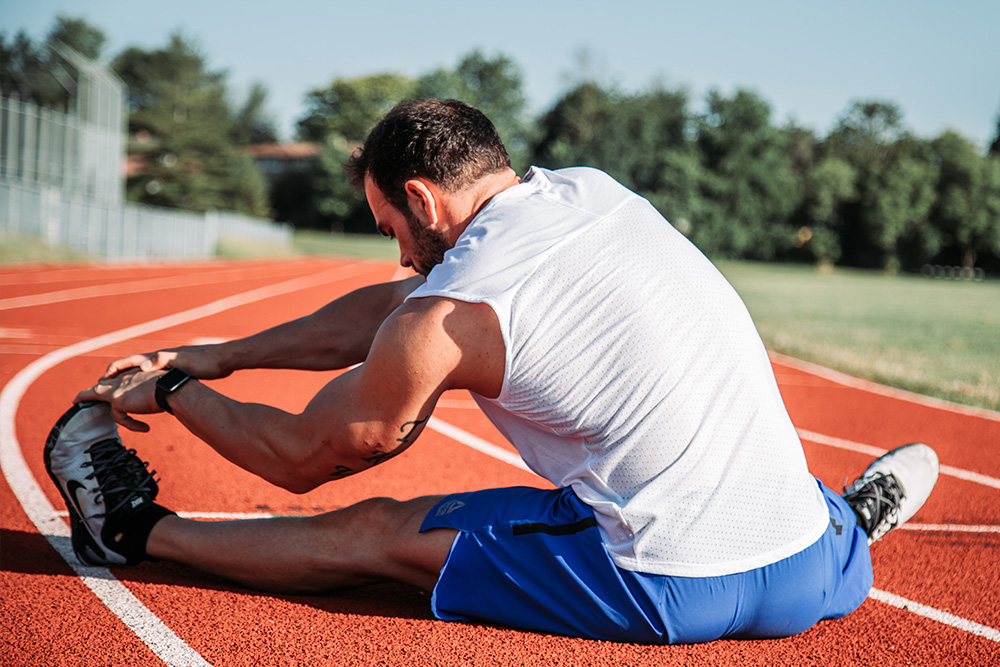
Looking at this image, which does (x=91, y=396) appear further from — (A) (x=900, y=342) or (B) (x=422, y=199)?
(A) (x=900, y=342)

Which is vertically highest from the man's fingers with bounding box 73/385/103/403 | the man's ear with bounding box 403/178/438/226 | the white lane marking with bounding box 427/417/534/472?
the man's ear with bounding box 403/178/438/226

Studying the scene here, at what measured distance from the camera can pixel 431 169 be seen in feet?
7.18

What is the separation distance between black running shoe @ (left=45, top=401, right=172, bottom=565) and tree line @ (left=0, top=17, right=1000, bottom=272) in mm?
60213

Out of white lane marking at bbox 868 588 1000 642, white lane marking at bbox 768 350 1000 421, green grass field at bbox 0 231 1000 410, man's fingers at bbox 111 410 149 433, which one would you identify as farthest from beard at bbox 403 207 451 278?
green grass field at bbox 0 231 1000 410

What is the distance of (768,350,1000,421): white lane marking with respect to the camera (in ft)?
24.2

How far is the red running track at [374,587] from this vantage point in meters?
2.35

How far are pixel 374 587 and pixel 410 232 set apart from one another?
1.31m

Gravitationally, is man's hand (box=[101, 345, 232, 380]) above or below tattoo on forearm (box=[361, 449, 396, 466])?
above

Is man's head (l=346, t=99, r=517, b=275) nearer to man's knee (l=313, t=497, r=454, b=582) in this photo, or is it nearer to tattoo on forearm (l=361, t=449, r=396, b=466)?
tattoo on forearm (l=361, t=449, r=396, b=466)

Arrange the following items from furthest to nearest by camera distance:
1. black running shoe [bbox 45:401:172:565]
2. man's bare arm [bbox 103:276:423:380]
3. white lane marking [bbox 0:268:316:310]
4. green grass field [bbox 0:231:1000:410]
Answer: white lane marking [bbox 0:268:316:310] → green grass field [bbox 0:231:1000:410] → man's bare arm [bbox 103:276:423:380] → black running shoe [bbox 45:401:172:565]

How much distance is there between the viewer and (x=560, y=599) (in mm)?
2340

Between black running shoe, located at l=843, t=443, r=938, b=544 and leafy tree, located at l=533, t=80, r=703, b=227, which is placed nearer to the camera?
black running shoe, located at l=843, t=443, r=938, b=544

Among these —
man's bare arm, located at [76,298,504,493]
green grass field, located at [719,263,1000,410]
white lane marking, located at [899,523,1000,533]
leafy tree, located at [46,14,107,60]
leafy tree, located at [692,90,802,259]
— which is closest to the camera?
man's bare arm, located at [76,298,504,493]

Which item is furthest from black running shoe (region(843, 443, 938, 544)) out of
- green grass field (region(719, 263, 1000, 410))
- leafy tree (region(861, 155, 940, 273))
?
leafy tree (region(861, 155, 940, 273))
